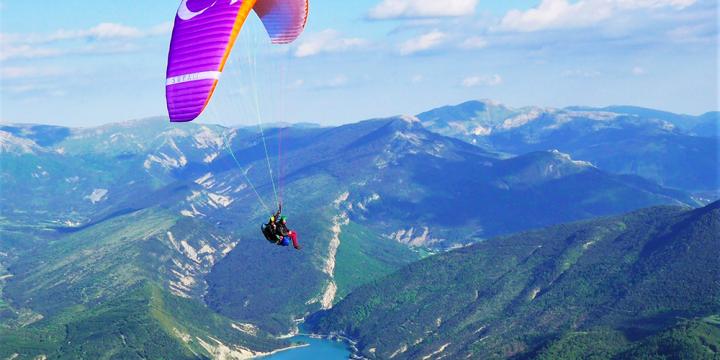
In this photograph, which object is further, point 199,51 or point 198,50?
point 198,50

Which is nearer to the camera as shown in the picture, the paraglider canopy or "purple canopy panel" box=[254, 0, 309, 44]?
the paraglider canopy

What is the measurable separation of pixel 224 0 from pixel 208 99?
1147 centimetres

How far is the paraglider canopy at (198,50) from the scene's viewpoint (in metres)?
78.8

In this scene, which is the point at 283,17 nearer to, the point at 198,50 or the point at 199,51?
the point at 198,50

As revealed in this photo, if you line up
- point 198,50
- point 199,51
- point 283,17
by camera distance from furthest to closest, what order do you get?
point 283,17
point 198,50
point 199,51

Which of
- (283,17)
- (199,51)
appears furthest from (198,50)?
(283,17)

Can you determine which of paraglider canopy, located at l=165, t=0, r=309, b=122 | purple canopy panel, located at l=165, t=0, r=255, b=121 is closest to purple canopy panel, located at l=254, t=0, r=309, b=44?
purple canopy panel, located at l=165, t=0, r=255, b=121

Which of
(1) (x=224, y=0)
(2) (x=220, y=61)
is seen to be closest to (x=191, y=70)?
(2) (x=220, y=61)

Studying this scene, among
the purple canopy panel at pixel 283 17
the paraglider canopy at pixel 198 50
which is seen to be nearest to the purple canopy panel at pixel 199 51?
the paraglider canopy at pixel 198 50

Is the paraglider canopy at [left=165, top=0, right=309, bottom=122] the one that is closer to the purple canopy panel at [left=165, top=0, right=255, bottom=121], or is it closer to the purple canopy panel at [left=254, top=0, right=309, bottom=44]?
the purple canopy panel at [left=165, top=0, right=255, bottom=121]

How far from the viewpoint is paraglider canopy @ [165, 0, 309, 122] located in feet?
259

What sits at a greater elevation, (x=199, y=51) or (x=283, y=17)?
(x=283, y=17)

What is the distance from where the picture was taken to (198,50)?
81000 millimetres

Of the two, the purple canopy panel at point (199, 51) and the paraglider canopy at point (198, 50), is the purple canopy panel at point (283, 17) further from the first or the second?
the paraglider canopy at point (198, 50)
